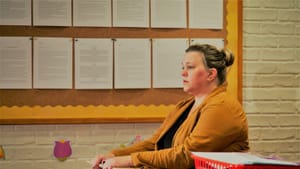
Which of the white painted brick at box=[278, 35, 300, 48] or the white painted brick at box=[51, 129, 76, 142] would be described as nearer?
the white painted brick at box=[51, 129, 76, 142]

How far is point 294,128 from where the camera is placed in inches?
121

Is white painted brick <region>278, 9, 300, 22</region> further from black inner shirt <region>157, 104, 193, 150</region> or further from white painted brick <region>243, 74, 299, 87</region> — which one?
black inner shirt <region>157, 104, 193, 150</region>

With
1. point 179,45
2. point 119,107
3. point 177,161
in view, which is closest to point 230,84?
point 179,45

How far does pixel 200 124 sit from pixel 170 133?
1.18 feet

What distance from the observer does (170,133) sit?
91.3 inches

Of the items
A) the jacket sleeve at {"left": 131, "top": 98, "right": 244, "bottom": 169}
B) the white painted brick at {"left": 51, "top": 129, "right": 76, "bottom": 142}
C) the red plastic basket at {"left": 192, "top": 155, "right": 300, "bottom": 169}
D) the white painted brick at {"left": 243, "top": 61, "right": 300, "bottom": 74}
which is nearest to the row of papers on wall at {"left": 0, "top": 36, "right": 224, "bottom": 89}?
the white painted brick at {"left": 51, "top": 129, "right": 76, "bottom": 142}

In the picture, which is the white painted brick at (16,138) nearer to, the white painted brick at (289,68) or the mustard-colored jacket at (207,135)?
the mustard-colored jacket at (207,135)

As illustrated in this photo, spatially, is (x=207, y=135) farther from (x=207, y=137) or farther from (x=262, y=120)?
(x=262, y=120)

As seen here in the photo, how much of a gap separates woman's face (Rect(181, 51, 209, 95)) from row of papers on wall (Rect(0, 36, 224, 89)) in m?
0.66

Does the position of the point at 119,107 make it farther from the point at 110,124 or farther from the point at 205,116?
the point at 205,116

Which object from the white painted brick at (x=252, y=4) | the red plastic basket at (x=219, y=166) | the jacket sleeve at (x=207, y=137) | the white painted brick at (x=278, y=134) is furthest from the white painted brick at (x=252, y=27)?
the red plastic basket at (x=219, y=166)

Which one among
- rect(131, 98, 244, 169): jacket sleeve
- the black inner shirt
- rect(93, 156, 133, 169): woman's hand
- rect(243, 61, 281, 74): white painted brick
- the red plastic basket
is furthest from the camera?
rect(243, 61, 281, 74): white painted brick

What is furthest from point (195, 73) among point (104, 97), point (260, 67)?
point (260, 67)

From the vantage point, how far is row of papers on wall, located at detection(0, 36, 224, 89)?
9.11ft
